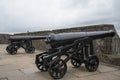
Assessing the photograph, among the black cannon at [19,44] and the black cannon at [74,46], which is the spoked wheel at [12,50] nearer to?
the black cannon at [19,44]

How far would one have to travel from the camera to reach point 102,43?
7.54 m

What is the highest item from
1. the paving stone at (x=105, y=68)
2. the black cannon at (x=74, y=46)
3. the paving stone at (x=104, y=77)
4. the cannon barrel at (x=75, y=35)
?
the cannon barrel at (x=75, y=35)

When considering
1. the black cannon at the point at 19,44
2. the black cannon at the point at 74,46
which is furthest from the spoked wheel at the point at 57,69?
the black cannon at the point at 19,44

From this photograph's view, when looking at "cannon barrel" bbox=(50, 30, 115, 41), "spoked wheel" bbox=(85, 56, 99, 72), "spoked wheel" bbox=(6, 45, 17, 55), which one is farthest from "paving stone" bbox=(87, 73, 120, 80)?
"spoked wheel" bbox=(6, 45, 17, 55)

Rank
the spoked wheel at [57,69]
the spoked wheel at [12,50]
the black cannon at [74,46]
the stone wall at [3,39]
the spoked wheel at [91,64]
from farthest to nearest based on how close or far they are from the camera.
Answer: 1. the stone wall at [3,39]
2. the spoked wheel at [12,50]
3. the spoked wheel at [91,64]
4. the black cannon at [74,46]
5. the spoked wheel at [57,69]

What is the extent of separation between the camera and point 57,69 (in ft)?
17.8

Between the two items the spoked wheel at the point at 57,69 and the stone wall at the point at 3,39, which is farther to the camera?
the stone wall at the point at 3,39

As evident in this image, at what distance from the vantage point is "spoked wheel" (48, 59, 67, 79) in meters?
5.41

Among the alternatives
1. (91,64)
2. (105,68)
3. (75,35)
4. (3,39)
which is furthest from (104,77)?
(3,39)

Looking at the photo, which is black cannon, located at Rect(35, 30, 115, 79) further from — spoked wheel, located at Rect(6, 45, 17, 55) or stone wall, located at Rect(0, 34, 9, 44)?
stone wall, located at Rect(0, 34, 9, 44)

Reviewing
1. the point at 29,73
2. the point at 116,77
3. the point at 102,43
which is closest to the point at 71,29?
the point at 102,43

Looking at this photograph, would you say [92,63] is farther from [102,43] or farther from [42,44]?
[42,44]

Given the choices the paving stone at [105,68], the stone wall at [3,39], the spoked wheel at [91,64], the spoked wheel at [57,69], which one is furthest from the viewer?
the stone wall at [3,39]

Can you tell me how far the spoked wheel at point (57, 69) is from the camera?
5412mm
